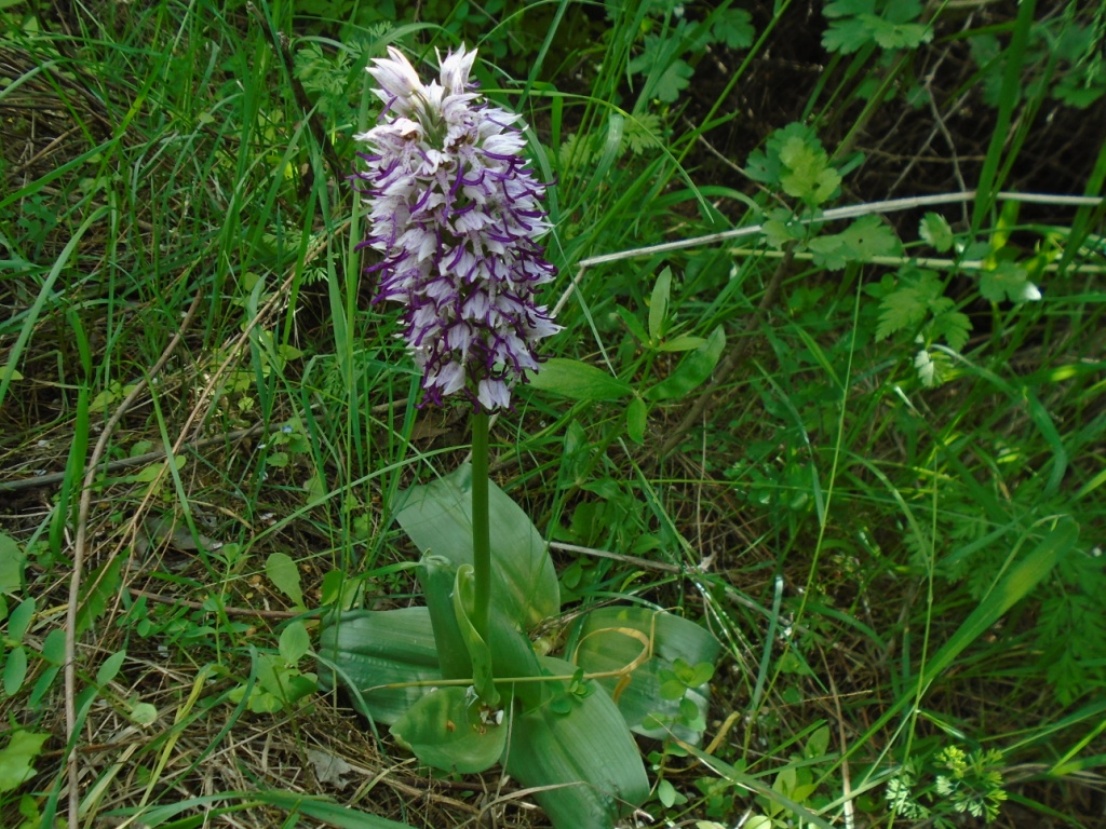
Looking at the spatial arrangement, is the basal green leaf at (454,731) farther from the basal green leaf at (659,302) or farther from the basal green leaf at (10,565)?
the basal green leaf at (659,302)

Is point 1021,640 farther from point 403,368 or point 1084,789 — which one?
point 403,368

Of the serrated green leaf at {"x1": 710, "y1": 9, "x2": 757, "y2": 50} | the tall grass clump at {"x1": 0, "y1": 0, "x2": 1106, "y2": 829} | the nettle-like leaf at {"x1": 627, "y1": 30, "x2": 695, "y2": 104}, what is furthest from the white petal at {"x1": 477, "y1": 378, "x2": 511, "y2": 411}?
the serrated green leaf at {"x1": 710, "y1": 9, "x2": 757, "y2": 50}

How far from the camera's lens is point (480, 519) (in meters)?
1.92

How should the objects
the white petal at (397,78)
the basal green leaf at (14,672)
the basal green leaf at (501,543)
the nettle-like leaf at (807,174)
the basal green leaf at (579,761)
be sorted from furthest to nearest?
the nettle-like leaf at (807,174), the basal green leaf at (501,543), the basal green leaf at (579,761), the basal green leaf at (14,672), the white petal at (397,78)

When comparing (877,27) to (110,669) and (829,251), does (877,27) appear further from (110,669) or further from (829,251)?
(110,669)

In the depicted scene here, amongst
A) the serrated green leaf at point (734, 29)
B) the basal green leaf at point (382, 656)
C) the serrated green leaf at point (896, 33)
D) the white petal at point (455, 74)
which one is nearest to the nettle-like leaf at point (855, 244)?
the serrated green leaf at point (896, 33)

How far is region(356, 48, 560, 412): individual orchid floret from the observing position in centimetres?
156

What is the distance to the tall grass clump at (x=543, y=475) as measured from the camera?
2.08 meters

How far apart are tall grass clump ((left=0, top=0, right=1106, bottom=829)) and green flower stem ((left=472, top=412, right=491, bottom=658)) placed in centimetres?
7

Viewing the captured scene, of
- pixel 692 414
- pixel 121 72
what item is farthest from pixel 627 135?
pixel 121 72

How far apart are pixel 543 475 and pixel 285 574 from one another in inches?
34.3

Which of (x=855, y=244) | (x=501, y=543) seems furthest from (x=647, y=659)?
(x=855, y=244)

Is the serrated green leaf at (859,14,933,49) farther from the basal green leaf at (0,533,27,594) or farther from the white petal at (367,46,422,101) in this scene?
the basal green leaf at (0,533,27,594)

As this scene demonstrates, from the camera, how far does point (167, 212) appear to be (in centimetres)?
279
